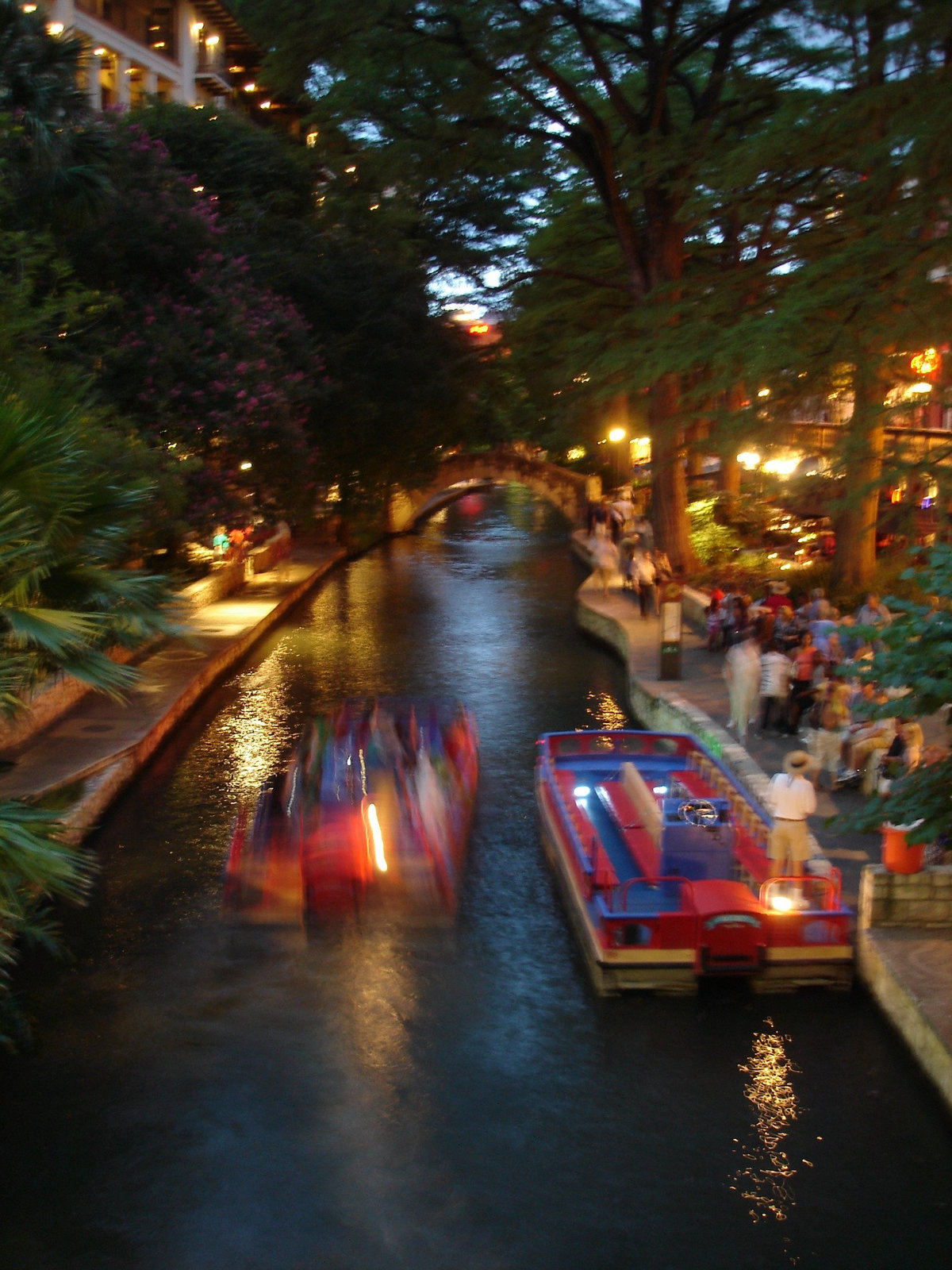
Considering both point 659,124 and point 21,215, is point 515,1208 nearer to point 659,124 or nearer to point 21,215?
point 21,215

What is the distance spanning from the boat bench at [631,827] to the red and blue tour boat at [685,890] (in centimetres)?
2

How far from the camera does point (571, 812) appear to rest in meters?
13.0

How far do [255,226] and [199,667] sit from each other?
14557mm

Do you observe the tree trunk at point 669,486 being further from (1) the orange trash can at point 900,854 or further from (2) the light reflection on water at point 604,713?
(1) the orange trash can at point 900,854

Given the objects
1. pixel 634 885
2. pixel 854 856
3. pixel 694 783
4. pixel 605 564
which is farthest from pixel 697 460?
pixel 634 885

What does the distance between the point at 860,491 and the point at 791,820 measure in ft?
23.7

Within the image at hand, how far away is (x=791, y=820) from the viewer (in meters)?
10.8

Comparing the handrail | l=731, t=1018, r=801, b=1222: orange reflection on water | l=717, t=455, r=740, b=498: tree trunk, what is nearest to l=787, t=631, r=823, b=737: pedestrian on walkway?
the handrail

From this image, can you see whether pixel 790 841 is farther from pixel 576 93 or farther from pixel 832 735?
pixel 576 93

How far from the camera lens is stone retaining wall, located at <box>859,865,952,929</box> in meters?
9.98

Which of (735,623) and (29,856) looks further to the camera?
(735,623)

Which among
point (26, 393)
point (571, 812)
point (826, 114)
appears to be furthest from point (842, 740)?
point (826, 114)

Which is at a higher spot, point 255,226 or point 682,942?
A: point 255,226

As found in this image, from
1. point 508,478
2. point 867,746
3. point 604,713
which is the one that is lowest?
point 604,713
